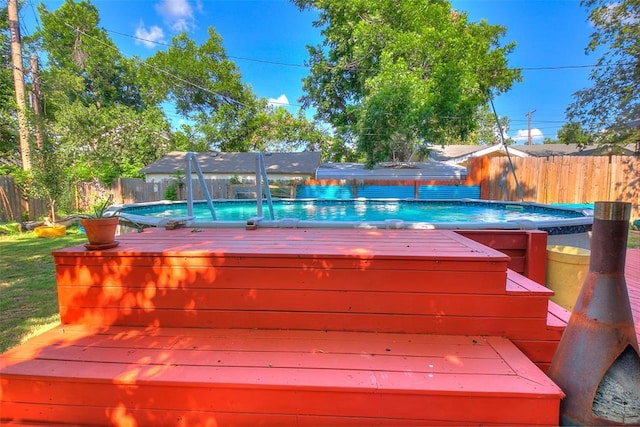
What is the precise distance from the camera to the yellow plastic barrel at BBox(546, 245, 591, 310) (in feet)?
8.25

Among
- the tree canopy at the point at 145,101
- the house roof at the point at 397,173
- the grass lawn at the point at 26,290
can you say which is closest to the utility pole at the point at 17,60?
the grass lawn at the point at 26,290

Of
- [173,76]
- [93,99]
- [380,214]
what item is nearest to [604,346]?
[380,214]

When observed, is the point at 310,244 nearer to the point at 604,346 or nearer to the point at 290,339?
the point at 290,339

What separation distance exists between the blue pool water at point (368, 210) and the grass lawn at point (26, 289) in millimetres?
1501

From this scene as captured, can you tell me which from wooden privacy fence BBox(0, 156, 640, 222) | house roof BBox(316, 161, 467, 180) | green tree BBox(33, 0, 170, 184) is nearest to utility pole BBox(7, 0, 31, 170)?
wooden privacy fence BBox(0, 156, 640, 222)

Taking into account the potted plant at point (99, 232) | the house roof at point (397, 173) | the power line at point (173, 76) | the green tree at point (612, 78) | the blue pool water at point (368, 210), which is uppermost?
the power line at point (173, 76)

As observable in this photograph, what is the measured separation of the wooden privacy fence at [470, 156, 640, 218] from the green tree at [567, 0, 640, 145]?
→ 9.83 feet

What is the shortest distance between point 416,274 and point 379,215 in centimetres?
496

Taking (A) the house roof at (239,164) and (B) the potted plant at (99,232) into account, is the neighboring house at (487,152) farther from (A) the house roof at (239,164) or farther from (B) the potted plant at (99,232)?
(B) the potted plant at (99,232)

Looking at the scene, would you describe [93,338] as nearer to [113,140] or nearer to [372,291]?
[372,291]

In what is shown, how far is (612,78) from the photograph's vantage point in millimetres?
10859

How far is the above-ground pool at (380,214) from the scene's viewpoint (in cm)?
299

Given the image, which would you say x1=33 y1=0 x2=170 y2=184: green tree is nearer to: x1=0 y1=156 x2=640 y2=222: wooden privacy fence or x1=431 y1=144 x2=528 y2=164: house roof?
x1=0 y1=156 x2=640 y2=222: wooden privacy fence

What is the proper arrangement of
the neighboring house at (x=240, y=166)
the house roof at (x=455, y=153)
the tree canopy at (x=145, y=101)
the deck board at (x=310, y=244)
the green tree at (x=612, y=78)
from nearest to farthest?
the deck board at (x=310, y=244)
the green tree at (x=612, y=78)
the neighboring house at (x=240, y=166)
the tree canopy at (x=145, y=101)
the house roof at (x=455, y=153)
